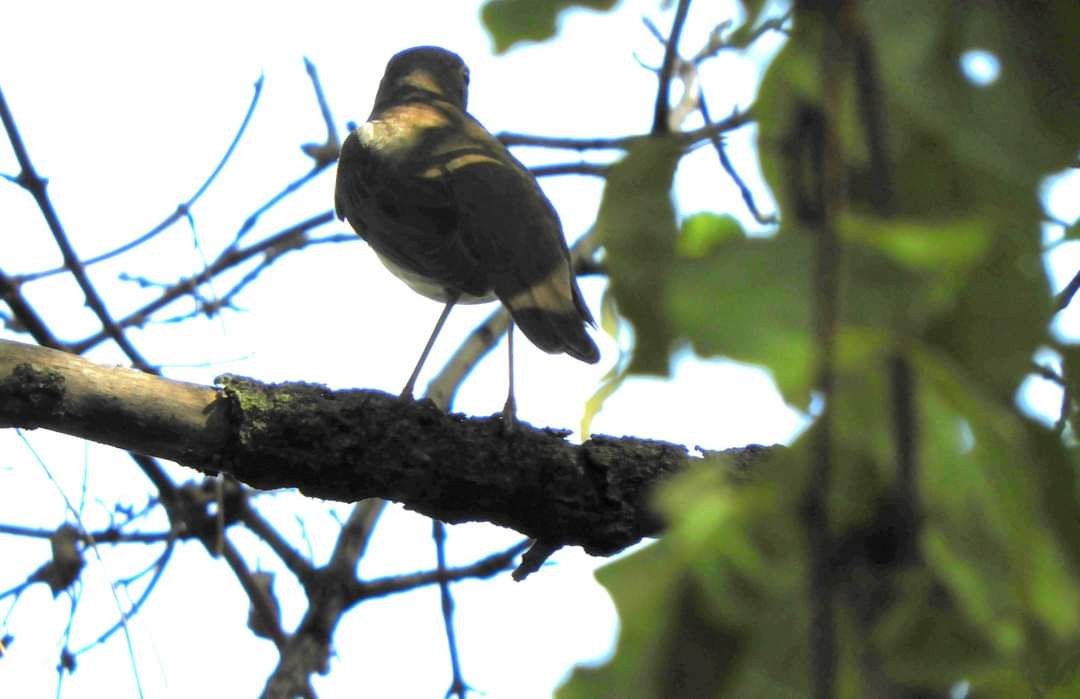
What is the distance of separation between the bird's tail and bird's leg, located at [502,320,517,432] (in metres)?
0.23

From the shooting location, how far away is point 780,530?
2.21 feet

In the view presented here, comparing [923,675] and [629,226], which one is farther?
[629,226]

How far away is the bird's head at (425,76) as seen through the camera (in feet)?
21.0

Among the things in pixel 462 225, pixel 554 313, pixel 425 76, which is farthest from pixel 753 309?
pixel 425 76

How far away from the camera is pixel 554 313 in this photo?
3795 millimetres

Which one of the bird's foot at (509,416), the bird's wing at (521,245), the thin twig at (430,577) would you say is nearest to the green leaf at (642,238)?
the bird's foot at (509,416)

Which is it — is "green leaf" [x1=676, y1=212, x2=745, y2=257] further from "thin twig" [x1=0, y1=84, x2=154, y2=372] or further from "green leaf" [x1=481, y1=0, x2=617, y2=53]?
"thin twig" [x1=0, y1=84, x2=154, y2=372]

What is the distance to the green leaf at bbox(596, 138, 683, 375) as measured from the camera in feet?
2.58

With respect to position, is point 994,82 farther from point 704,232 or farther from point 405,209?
point 405,209

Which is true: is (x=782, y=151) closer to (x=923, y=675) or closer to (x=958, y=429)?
(x=958, y=429)

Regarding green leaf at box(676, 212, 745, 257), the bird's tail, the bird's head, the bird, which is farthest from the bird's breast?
green leaf at box(676, 212, 745, 257)

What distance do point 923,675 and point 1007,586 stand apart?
85 mm

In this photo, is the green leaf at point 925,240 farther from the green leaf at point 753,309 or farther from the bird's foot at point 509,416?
the bird's foot at point 509,416

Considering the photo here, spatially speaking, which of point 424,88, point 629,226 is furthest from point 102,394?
point 424,88
